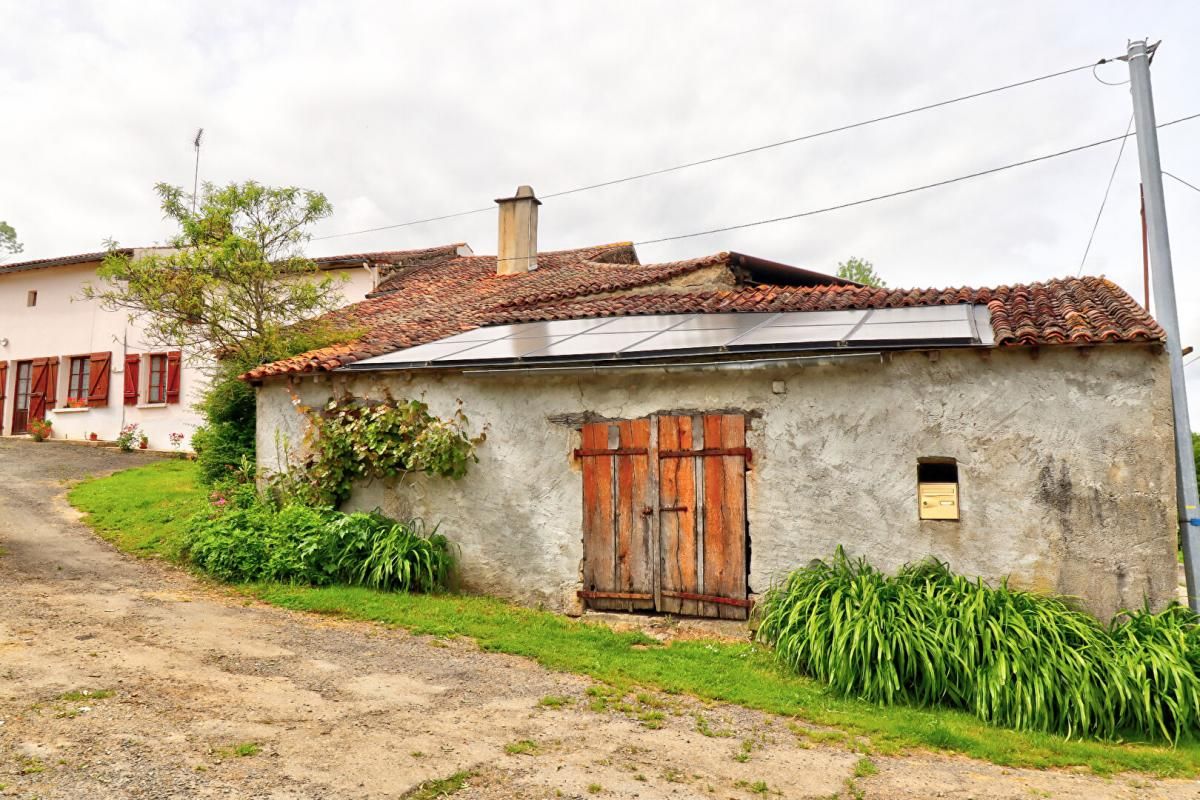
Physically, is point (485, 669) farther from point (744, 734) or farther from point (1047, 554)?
point (1047, 554)

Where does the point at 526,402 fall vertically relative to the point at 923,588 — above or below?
above

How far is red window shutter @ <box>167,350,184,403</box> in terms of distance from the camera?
56.4 feet

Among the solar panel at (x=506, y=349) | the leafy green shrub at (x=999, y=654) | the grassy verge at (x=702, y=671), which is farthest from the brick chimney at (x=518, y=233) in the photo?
the leafy green shrub at (x=999, y=654)

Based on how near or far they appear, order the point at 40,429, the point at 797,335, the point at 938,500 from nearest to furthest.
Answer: the point at 938,500
the point at 797,335
the point at 40,429

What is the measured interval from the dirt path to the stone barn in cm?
191

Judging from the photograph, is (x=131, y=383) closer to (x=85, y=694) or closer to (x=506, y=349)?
(x=506, y=349)

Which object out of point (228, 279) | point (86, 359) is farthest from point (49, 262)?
point (228, 279)

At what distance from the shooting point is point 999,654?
5.60 m

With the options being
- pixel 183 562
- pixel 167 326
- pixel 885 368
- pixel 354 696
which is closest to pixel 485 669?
pixel 354 696

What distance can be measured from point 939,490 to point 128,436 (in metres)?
16.9

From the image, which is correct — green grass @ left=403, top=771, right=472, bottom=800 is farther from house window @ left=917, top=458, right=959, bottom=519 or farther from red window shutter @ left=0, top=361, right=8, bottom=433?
red window shutter @ left=0, top=361, right=8, bottom=433

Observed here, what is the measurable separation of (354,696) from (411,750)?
41.6 inches

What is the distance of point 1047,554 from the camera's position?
21.0 feet

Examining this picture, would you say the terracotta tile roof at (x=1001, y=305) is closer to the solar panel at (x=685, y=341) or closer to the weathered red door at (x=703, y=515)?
the solar panel at (x=685, y=341)
